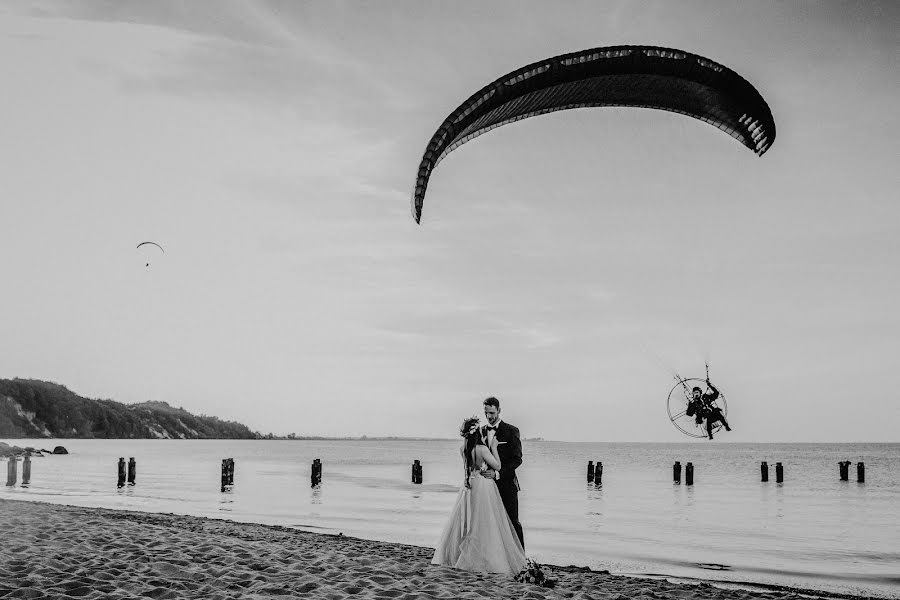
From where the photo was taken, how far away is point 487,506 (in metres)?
7.81

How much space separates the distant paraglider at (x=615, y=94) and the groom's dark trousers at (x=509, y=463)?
180 inches

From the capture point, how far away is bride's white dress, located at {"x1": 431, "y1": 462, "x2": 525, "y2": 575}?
7.66 m

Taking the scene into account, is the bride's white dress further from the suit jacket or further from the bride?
the suit jacket

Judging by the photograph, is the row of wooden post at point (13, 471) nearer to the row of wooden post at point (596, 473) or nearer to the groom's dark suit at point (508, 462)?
the row of wooden post at point (596, 473)

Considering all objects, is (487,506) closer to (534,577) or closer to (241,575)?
(534,577)

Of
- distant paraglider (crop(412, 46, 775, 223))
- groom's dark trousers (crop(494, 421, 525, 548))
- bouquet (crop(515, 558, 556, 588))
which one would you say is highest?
distant paraglider (crop(412, 46, 775, 223))

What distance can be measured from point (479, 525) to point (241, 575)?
248 cm

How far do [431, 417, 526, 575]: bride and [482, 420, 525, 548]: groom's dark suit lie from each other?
119mm

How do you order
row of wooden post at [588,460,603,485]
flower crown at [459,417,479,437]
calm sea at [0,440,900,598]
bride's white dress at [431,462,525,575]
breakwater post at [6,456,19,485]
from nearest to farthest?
bride's white dress at [431,462,525,575], flower crown at [459,417,479,437], calm sea at [0,440,900,598], breakwater post at [6,456,19,485], row of wooden post at [588,460,603,485]

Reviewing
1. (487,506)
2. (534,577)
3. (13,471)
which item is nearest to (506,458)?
(487,506)

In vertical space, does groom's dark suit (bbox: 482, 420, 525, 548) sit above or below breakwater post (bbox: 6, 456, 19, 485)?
above

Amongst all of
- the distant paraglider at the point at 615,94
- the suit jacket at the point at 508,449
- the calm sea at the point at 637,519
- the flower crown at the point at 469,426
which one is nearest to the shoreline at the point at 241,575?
the suit jacket at the point at 508,449

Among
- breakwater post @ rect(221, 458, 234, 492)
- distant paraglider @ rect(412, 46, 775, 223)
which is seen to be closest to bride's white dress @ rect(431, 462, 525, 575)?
distant paraglider @ rect(412, 46, 775, 223)

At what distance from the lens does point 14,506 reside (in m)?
15.7
